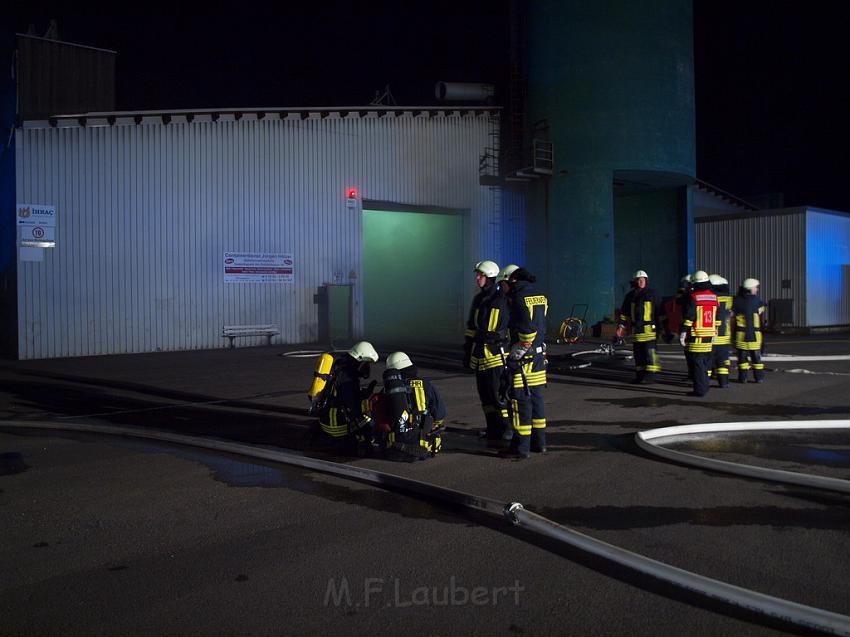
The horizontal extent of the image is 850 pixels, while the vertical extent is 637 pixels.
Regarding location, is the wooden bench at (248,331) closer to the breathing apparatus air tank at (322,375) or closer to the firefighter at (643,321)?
the firefighter at (643,321)

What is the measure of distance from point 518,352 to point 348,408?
5.97ft

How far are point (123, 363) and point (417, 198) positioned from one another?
12.2 meters

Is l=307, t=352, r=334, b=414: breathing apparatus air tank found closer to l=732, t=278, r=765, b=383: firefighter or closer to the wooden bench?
l=732, t=278, r=765, b=383: firefighter

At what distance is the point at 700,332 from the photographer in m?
10.4

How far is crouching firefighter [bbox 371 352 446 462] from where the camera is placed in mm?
6688

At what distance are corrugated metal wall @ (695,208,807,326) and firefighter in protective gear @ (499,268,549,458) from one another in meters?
22.6

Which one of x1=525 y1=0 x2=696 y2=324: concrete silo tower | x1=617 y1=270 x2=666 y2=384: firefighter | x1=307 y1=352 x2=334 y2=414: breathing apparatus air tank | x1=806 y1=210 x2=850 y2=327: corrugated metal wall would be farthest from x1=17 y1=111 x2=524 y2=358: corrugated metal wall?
x1=307 y1=352 x2=334 y2=414: breathing apparatus air tank

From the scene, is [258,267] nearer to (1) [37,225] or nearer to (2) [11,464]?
(1) [37,225]

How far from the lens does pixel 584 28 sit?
81.6ft

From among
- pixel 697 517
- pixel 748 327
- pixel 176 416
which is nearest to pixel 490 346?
pixel 697 517

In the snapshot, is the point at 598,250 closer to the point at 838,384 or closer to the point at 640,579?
the point at 838,384

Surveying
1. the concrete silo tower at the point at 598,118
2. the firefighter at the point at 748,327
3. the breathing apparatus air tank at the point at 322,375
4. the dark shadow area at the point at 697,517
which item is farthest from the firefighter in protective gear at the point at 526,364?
the concrete silo tower at the point at 598,118

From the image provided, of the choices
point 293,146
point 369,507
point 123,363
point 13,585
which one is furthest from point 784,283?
point 13,585

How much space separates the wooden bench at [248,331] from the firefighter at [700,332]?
1463cm
